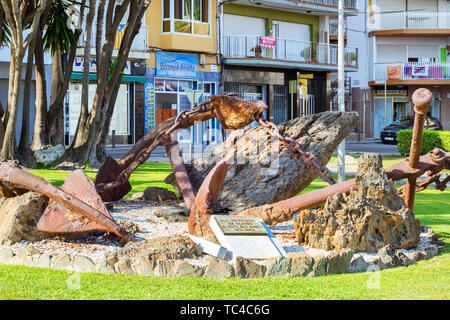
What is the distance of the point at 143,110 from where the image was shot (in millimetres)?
30984

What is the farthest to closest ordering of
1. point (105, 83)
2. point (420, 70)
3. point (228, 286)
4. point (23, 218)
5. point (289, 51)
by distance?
1. point (420, 70)
2. point (289, 51)
3. point (105, 83)
4. point (23, 218)
5. point (228, 286)

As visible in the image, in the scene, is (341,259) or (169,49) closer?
(341,259)

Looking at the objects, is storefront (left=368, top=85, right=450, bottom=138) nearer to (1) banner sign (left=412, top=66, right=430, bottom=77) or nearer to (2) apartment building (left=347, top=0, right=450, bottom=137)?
(2) apartment building (left=347, top=0, right=450, bottom=137)

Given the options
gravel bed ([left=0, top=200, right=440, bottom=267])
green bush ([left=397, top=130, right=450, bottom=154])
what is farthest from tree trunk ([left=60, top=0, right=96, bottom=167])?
green bush ([left=397, top=130, right=450, bottom=154])

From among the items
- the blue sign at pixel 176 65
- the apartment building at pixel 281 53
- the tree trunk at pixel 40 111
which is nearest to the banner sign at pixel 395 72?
the apartment building at pixel 281 53

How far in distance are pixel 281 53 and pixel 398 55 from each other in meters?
12.8

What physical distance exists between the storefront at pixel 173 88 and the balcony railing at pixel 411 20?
15766 millimetres

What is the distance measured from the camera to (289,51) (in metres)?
35.8

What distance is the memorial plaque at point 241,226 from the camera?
245 inches

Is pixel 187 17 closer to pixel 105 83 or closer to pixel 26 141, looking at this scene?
pixel 105 83

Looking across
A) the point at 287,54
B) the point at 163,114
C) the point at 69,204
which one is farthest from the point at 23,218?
the point at 287,54
